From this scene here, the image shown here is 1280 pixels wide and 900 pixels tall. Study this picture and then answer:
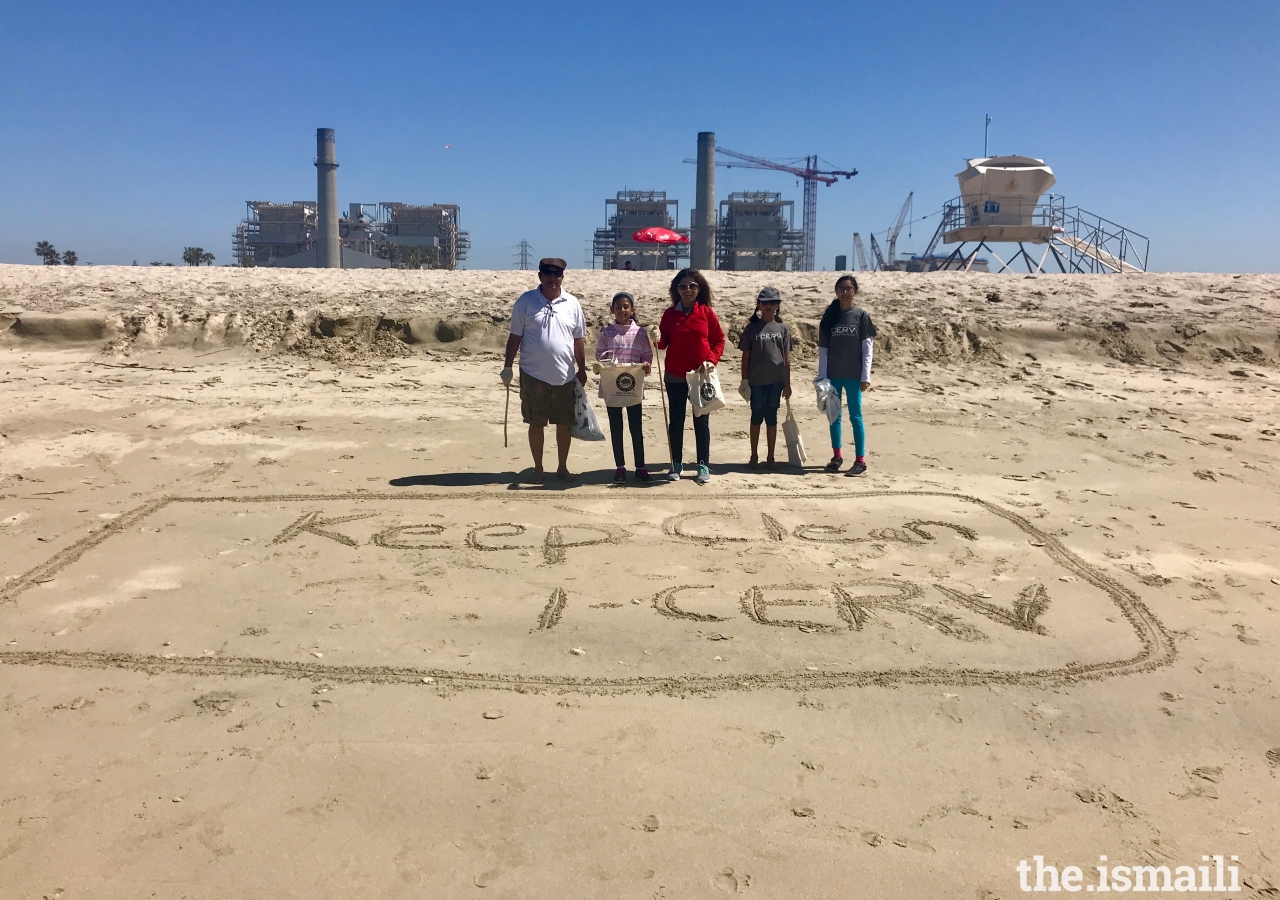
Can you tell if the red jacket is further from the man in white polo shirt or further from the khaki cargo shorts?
the khaki cargo shorts

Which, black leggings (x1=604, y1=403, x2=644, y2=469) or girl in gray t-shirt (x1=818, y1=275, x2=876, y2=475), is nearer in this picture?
black leggings (x1=604, y1=403, x2=644, y2=469)

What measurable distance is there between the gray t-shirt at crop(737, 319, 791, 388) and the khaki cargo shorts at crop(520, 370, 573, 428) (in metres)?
1.60

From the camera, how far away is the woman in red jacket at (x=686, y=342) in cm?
673

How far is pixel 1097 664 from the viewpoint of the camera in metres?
3.98

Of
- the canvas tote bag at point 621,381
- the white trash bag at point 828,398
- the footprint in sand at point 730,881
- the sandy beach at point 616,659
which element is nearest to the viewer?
the footprint in sand at point 730,881

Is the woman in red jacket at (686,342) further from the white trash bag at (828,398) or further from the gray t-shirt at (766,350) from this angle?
the white trash bag at (828,398)

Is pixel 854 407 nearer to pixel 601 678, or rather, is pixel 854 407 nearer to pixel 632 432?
pixel 632 432

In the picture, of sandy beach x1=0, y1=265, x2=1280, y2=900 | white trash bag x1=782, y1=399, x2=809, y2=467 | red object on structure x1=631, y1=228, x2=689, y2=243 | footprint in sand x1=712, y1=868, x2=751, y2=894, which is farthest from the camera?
red object on structure x1=631, y1=228, x2=689, y2=243

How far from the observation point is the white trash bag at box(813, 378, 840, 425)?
23.8 ft

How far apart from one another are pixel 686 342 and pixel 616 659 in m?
3.41

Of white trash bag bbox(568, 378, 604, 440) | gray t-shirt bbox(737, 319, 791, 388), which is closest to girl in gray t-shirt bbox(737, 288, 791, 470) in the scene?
gray t-shirt bbox(737, 319, 791, 388)

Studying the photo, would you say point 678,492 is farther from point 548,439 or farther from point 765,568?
point 548,439

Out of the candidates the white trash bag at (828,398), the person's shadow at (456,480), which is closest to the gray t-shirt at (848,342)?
the white trash bag at (828,398)

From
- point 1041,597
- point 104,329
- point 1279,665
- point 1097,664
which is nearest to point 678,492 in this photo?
point 1041,597
